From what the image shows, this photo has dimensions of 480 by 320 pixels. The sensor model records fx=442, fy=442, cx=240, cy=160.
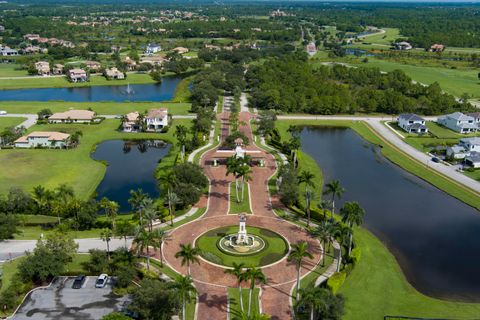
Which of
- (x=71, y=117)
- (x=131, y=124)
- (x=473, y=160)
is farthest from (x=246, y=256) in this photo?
(x=71, y=117)

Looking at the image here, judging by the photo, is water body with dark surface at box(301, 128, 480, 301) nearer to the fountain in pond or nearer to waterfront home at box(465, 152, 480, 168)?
waterfront home at box(465, 152, 480, 168)

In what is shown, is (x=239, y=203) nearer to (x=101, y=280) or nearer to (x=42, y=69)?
(x=101, y=280)

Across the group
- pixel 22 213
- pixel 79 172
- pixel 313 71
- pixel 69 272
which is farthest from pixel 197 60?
pixel 69 272

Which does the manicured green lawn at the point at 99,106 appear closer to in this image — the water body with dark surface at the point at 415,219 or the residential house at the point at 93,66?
the water body with dark surface at the point at 415,219

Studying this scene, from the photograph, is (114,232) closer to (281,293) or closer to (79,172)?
(281,293)

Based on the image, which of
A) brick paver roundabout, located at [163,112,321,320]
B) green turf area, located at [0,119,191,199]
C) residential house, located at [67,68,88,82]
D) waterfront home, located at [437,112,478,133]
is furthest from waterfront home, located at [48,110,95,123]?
waterfront home, located at [437,112,478,133]

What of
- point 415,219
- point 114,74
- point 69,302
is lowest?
point 415,219
